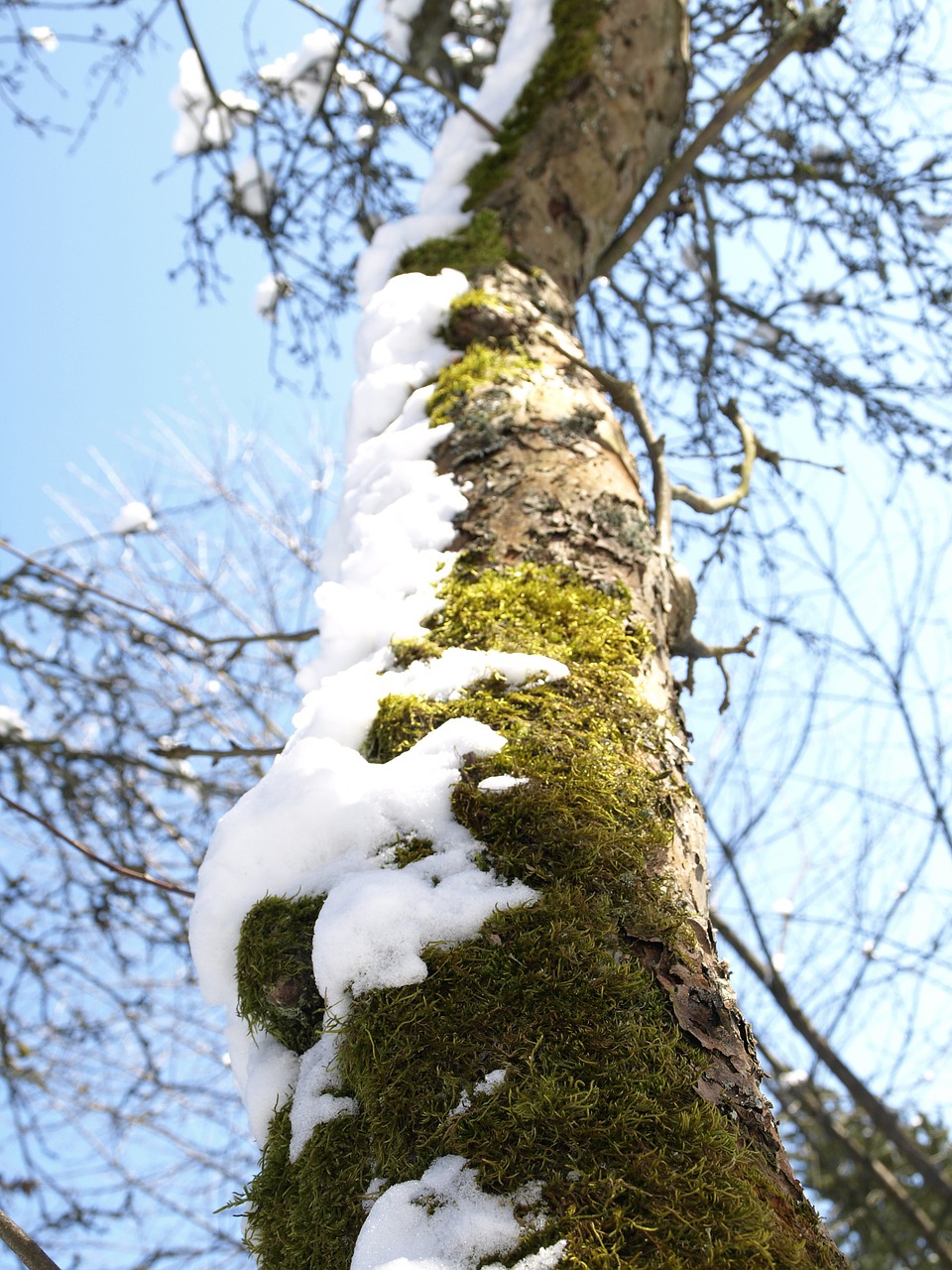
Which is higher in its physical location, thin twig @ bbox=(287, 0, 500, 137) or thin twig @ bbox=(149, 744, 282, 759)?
thin twig @ bbox=(287, 0, 500, 137)

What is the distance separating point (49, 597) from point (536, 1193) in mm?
3131

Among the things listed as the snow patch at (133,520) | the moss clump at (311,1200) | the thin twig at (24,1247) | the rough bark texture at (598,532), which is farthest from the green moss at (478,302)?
the snow patch at (133,520)

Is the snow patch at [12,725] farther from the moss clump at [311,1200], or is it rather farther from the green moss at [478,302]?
→ the moss clump at [311,1200]

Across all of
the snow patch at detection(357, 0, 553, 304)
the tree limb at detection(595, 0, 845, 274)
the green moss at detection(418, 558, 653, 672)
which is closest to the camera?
the green moss at detection(418, 558, 653, 672)

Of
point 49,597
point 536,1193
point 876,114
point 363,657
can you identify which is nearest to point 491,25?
point 876,114

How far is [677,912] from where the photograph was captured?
3.15 feet

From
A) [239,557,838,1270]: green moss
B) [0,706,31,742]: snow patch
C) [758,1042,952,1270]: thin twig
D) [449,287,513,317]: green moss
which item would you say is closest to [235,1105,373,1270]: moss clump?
[239,557,838,1270]: green moss

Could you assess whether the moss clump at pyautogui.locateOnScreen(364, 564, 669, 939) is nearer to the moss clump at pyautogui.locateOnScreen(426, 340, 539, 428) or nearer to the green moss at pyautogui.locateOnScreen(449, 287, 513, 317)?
the moss clump at pyautogui.locateOnScreen(426, 340, 539, 428)

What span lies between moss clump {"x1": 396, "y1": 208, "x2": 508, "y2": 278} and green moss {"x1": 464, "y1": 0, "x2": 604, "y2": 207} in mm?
134

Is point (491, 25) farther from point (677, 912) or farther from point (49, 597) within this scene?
point (677, 912)

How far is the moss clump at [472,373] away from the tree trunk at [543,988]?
136 millimetres

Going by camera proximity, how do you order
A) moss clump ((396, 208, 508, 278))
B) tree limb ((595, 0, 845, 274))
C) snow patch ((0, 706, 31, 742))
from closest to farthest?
moss clump ((396, 208, 508, 278)), tree limb ((595, 0, 845, 274)), snow patch ((0, 706, 31, 742))

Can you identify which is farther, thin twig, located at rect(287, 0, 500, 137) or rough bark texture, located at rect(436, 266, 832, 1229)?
thin twig, located at rect(287, 0, 500, 137)

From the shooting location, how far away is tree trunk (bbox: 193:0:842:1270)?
71 cm
